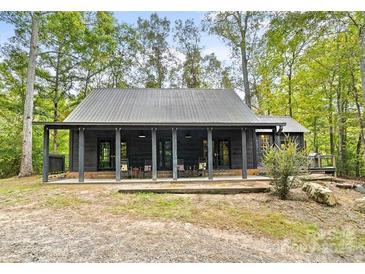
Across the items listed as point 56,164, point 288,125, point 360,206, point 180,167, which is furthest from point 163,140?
point 360,206

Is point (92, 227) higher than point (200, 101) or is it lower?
lower

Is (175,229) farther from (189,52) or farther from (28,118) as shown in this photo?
(189,52)

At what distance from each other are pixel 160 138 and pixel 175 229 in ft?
25.4

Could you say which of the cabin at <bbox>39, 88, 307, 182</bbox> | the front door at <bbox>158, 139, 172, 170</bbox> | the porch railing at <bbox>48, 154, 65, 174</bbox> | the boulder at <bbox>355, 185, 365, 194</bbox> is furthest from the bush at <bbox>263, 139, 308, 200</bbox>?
the porch railing at <bbox>48, 154, 65, 174</bbox>

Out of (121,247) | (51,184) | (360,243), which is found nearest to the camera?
(121,247)

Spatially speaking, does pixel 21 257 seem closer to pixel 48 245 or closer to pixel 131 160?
pixel 48 245

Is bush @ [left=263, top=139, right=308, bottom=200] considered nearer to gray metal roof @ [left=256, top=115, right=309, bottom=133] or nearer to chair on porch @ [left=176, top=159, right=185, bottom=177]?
chair on porch @ [left=176, top=159, right=185, bottom=177]

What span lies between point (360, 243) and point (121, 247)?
3.80 metres

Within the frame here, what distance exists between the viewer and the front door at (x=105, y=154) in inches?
450

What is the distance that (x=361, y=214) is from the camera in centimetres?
554

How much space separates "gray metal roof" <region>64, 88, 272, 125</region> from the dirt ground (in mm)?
4148

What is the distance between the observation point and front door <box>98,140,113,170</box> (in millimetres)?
11438

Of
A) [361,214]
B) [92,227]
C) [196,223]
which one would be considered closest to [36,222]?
[92,227]
